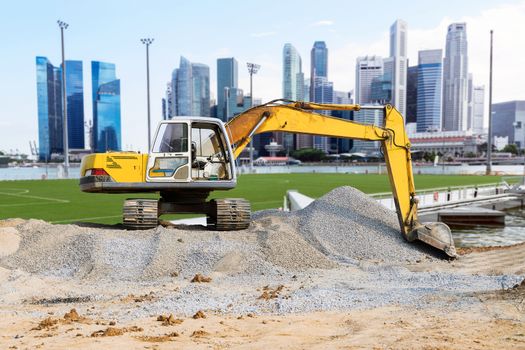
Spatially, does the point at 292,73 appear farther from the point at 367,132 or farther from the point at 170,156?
the point at 170,156

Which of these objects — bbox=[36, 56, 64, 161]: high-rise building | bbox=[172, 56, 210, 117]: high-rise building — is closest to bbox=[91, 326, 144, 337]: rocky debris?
bbox=[36, 56, 64, 161]: high-rise building

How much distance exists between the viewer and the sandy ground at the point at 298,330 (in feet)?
17.2

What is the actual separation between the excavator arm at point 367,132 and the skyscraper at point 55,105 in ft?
321

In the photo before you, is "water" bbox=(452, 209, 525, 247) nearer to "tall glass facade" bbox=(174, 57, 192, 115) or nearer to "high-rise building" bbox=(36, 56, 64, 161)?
"high-rise building" bbox=(36, 56, 64, 161)

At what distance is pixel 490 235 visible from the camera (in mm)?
18703

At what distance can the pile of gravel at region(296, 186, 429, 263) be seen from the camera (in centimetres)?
1135

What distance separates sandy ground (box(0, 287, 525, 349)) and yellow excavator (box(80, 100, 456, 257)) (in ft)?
14.9

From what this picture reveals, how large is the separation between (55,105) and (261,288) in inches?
5332

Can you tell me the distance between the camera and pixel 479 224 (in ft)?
69.7

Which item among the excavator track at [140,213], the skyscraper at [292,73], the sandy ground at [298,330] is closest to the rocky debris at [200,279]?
the sandy ground at [298,330]

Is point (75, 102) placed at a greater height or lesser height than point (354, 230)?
greater

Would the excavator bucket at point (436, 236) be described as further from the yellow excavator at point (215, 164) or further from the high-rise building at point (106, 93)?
the high-rise building at point (106, 93)

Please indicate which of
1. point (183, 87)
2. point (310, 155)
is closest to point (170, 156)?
point (183, 87)

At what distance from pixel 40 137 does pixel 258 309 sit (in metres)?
123
